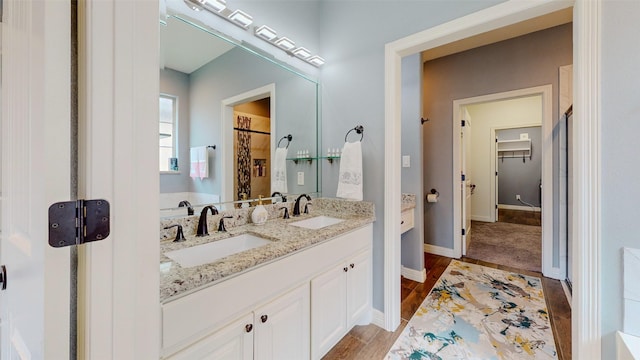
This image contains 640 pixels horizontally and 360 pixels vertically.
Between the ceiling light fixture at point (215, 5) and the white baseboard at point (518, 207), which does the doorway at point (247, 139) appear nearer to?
the ceiling light fixture at point (215, 5)

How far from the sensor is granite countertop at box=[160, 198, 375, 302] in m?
0.87

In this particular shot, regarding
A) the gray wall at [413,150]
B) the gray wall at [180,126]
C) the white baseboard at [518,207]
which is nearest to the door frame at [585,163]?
the gray wall at [413,150]

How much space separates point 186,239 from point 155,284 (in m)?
0.73

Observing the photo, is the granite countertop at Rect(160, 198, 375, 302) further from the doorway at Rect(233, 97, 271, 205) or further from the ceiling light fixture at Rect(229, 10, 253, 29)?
the ceiling light fixture at Rect(229, 10, 253, 29)

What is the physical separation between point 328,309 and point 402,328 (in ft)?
2.49

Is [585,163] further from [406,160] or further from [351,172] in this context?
[406,160]

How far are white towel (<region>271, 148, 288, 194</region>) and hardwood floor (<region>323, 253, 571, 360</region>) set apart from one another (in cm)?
120

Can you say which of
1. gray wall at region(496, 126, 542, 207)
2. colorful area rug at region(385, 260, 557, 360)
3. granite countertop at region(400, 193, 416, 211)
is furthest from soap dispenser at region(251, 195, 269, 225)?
gray wall at region(496, 126, 542, 207)

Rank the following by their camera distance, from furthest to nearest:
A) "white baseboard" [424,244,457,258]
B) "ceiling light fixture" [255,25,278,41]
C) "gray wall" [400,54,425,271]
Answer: "white baseboard" [424,244,457,258]
"gray wall" [400,54,425,271]
"ceiling light fixture" [255,25,278,41]

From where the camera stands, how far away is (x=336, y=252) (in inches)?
61.4

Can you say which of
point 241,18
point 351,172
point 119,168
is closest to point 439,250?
point 351,172

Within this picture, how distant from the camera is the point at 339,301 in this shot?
1603mm

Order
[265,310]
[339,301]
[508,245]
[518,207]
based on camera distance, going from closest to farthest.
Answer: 1. [265,310]
2. [339,301]
3. [508,245]
4. [518,207]

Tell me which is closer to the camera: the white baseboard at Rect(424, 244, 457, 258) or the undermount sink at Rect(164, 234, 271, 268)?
the undermount sink at Rect(164, 234, 271, 268)
